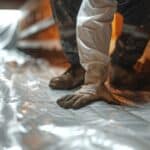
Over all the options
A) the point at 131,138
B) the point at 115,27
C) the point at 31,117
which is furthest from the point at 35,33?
the point at 131,138

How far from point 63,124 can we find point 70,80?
476 millimetres

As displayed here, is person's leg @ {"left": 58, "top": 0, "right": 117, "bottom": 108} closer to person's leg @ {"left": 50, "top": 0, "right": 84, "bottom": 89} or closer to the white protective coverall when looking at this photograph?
the white protective coverall

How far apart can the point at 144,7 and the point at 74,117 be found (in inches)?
20.1

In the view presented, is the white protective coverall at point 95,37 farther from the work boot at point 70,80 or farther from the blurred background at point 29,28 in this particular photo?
the blurred background at point 29,28

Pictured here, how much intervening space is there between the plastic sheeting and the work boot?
5 cm

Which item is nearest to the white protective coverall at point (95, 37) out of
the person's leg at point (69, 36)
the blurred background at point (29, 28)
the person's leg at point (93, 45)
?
the person's leg at point (93, 45)

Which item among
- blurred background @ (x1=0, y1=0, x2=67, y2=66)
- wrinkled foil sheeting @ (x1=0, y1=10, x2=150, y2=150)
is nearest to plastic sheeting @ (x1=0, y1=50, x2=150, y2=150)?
wrinkled foil sheeting @ (x1=0, y1=10, x2=150, y2=150)

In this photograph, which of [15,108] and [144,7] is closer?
[15,108]

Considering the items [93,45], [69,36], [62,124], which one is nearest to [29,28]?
[69,36]

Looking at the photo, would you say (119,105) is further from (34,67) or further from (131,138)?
(34,67)

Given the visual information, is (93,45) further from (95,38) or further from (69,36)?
(69,36)

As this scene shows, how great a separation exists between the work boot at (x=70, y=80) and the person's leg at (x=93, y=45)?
0.24m

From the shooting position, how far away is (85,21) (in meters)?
1.16

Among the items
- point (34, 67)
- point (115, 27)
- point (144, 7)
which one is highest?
point (144, 7)
